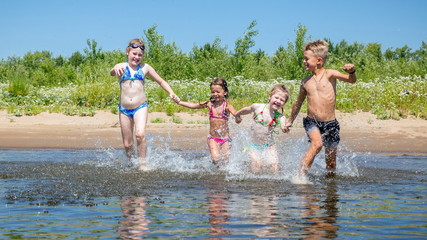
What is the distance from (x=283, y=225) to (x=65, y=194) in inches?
91.5

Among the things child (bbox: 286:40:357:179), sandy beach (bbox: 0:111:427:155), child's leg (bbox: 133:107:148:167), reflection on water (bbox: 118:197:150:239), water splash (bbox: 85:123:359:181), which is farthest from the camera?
sandy beach (bbox: 0:111:427:155)

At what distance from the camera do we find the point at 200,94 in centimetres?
1717

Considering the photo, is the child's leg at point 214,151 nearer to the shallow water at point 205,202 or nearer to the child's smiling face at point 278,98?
the shallow water at point 205,202

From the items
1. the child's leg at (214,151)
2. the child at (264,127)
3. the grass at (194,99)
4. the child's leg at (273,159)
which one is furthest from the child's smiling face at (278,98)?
the grass at (194,99)

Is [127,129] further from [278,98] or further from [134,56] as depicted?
[278,98]

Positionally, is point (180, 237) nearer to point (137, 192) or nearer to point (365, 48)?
point (137, 192)

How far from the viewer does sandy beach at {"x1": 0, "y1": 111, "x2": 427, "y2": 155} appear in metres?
11.3

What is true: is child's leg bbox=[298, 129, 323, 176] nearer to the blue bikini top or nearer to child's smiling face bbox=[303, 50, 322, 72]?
child's smiling face bbox=[303, 50, 322, 72]

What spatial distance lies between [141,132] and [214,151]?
3.57ft

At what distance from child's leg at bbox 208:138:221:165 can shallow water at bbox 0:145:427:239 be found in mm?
198

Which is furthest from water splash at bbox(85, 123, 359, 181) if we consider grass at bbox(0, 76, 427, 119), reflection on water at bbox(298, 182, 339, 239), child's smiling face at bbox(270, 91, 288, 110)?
grass at bbox(0, 76, 427, 119)

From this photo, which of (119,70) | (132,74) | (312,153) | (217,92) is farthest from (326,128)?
(119,70)

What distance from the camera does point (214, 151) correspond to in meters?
8.30

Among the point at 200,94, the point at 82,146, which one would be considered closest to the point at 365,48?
the point at 200,94
